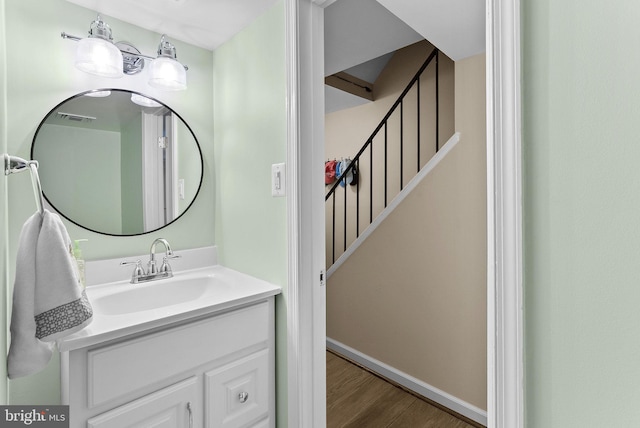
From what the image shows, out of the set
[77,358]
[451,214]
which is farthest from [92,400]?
[451,214]

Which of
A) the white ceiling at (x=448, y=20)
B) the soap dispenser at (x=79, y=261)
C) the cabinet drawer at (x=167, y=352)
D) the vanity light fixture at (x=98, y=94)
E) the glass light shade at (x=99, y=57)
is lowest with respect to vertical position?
the cabinet drawer at (x=167, y=352)

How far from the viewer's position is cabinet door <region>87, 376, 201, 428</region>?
1007mm

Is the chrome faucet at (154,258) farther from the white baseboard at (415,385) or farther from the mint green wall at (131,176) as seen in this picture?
the white baseboard at (415,385)

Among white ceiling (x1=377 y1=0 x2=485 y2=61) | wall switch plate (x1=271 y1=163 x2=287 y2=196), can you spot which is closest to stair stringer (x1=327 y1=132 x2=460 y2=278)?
white ceiling (x1=377 y1=0 x2=485 y2=61)

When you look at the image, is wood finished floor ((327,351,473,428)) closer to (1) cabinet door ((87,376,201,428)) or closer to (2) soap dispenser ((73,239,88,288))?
(1) cabinet door ((87,376,201,428))

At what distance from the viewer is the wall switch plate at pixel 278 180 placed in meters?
1.36

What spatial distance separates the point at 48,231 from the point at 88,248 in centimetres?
79

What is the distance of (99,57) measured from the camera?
1328 millimetres

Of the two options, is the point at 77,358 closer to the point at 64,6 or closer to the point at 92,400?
the point at 92,400

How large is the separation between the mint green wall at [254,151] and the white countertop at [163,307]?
94mm

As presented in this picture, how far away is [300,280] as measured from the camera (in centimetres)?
131

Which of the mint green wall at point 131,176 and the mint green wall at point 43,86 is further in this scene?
the mint green wall at point 131,176

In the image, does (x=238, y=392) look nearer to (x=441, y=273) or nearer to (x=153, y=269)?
(x=153, y=269)

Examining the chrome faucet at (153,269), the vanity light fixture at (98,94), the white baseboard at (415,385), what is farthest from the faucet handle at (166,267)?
the white baseboard at (415,385)
